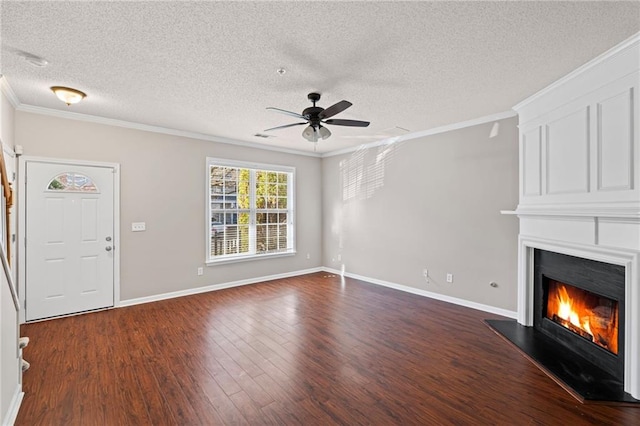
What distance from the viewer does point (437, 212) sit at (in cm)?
468

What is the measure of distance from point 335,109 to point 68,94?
293 centimetres

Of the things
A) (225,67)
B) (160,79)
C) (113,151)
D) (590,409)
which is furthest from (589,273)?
(113,151)

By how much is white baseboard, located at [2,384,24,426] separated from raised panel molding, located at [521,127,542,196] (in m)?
4.84

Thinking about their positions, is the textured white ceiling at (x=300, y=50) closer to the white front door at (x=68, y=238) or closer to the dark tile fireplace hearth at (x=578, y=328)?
the white front door at (x=68, y=238)

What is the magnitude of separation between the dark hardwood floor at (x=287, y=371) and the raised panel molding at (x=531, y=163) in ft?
5.65

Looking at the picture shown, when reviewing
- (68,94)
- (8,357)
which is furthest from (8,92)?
(8,357)

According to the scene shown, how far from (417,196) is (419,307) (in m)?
1.80

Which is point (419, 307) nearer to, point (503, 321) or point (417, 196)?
point (503, 321)

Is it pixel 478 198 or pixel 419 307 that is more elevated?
pixel 478 198

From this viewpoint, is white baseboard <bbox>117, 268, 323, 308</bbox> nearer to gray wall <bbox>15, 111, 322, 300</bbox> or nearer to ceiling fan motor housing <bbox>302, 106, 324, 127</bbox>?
gray wall <bbox>15, 111, 322, 300</bbox>

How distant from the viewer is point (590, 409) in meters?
2.08

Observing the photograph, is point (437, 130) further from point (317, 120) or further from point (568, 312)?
point (568, 312)

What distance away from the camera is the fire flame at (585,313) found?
98.3 inches

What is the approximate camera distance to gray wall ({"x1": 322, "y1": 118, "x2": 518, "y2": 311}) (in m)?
3.95
